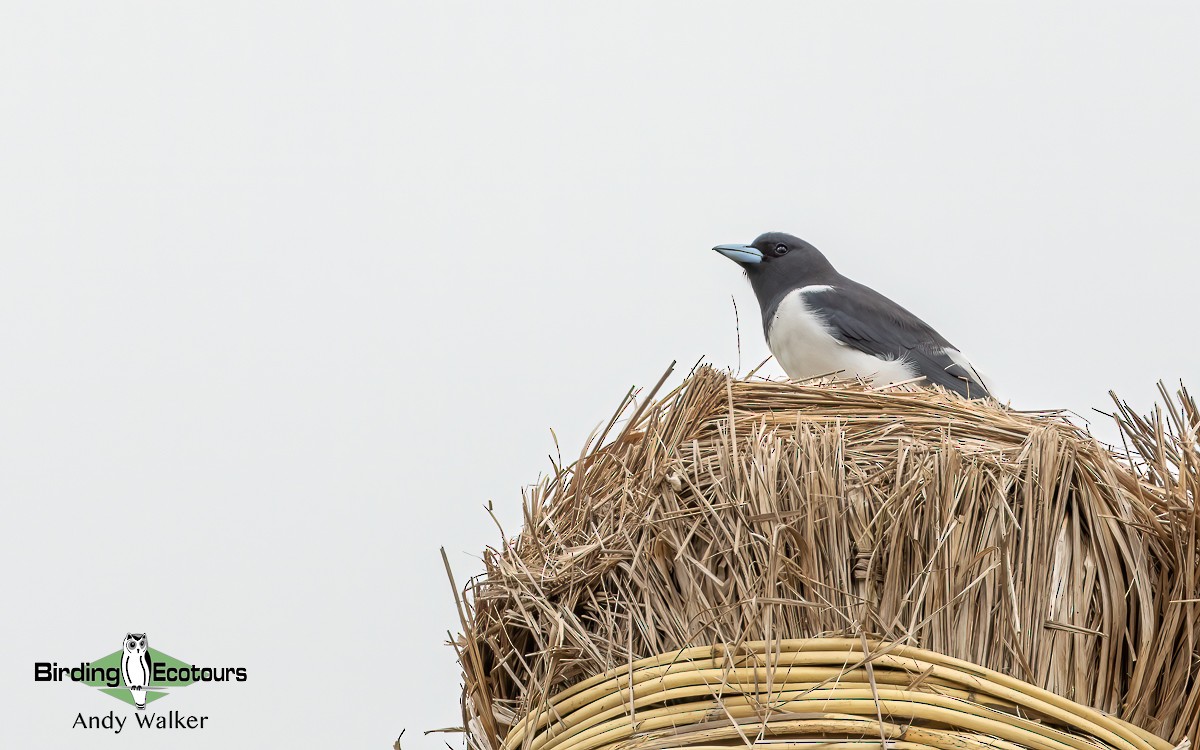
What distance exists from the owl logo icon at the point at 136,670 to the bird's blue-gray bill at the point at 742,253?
11.5 ft

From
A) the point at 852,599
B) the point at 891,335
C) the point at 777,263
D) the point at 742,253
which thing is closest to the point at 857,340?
the point at 891,335

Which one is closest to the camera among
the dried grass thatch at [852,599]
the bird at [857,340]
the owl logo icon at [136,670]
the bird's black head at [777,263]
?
the dried grass thatch at [852,599]

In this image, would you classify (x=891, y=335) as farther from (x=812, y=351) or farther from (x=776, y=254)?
(x=776, y=254)

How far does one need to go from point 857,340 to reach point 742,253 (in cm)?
91

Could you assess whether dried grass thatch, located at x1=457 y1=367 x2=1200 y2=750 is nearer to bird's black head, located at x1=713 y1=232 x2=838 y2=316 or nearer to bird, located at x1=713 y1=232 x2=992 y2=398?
bird, located at x1=713 y1=232 x2=992 y2=398

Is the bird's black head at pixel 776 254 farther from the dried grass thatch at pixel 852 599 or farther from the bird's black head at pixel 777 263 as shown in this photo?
the dried grass thatch at pixel 852 599

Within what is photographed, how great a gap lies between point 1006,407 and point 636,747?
4.68 ft

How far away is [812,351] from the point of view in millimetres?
5246

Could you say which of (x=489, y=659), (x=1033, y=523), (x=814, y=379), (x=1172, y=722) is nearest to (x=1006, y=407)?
(x=814, y=379)

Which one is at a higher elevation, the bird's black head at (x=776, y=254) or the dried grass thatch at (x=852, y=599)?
the bird's black head at (x=776, y=254)

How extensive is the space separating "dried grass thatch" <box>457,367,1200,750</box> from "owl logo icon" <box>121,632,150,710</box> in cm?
468

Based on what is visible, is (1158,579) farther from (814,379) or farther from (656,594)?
(814,379)

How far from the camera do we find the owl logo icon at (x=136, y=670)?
672cm

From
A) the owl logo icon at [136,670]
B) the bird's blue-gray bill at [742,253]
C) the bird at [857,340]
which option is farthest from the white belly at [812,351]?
the owl logo icon at [136,670]
